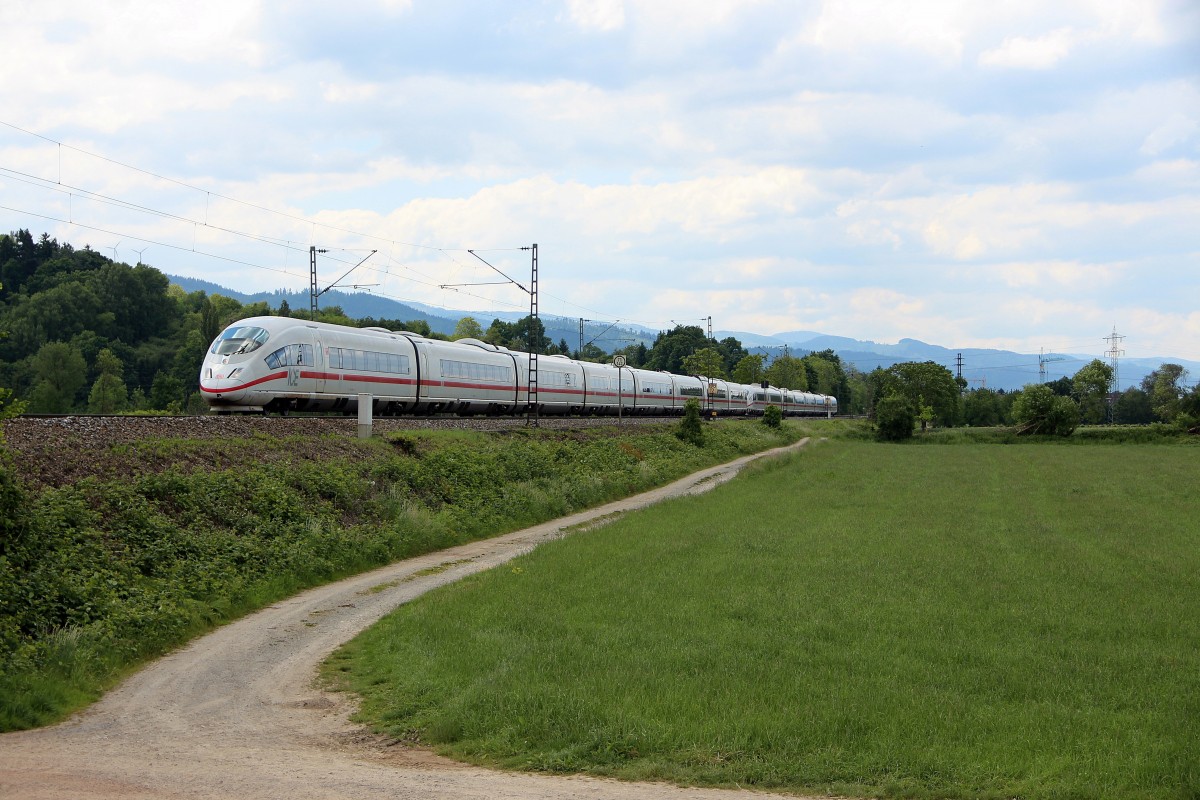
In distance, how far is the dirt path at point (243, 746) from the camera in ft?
29.3

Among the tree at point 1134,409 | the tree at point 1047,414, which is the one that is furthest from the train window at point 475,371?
the tree at point 1134,409

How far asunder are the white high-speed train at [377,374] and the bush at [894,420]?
136 ft

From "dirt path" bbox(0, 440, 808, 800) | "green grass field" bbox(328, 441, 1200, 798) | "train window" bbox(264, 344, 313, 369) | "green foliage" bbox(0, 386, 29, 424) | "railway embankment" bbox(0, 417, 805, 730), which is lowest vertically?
"dirt path" bbox(0, 440, 808, 800)

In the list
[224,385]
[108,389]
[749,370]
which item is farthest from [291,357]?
[749,370]

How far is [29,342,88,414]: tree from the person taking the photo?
3802 inches

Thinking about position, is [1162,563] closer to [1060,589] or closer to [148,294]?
[1060,589]

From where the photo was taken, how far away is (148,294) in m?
127

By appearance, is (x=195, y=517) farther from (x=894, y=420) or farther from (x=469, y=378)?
(x=894, y=420)

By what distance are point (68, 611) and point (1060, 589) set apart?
16.8m

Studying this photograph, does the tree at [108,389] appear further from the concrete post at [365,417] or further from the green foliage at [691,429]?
the concrete post at [365,417]

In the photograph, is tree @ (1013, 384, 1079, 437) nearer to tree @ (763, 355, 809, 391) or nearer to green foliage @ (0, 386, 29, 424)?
tree @ (763, 355, 809, 391)

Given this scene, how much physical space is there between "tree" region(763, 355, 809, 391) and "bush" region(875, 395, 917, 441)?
69211mm

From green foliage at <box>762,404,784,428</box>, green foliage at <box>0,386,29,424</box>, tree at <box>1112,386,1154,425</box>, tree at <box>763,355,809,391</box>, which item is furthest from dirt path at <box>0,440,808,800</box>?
tree at <box>1112,386,1154,425</box>

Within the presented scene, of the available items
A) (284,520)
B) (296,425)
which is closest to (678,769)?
(284,520)
